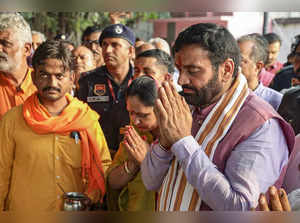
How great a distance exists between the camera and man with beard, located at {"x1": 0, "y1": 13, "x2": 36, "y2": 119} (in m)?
2.73

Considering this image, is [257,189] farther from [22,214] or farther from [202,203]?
[22,214]

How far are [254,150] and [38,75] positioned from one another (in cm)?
155

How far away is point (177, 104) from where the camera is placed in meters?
1.28

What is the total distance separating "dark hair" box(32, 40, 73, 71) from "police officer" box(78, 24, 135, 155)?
857 mm

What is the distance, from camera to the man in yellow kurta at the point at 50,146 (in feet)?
7.45

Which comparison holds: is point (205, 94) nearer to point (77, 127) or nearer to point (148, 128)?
point (148, 128)

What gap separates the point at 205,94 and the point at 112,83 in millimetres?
2122

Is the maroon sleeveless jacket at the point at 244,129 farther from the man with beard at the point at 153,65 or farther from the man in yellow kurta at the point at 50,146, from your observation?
the man with beard at the point at 153,65

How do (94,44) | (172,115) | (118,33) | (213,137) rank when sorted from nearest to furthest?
(172,115) → (213,137) → (118,33) → (94,44)

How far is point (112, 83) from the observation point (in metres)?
3.54

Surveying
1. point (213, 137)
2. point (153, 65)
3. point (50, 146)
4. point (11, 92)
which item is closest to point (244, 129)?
point (213, 137)

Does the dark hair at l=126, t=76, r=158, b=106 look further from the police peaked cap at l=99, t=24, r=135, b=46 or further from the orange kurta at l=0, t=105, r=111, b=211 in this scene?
the police peaked cap at l=99, t=24, r=135, b=46

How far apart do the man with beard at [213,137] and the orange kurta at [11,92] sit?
1521 mm
